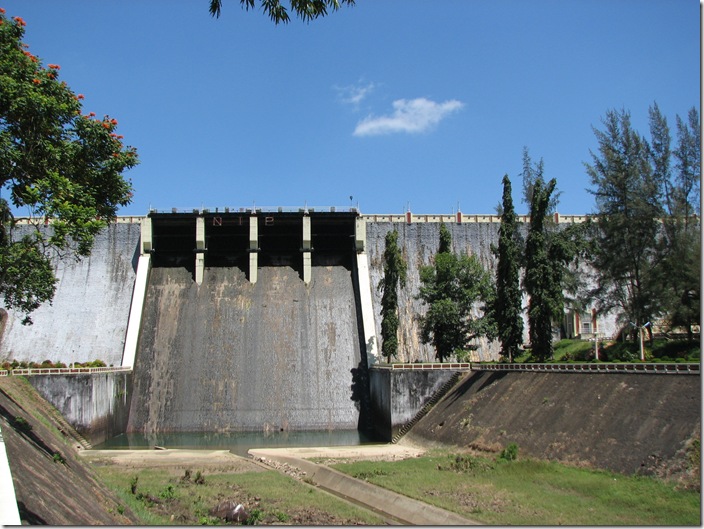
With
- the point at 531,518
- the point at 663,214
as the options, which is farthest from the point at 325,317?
the point at 531,518

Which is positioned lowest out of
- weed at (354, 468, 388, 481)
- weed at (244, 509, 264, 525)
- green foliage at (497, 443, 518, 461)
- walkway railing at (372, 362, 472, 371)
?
weed at (244, 509, 264, 525)

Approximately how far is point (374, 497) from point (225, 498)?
6.00 metres

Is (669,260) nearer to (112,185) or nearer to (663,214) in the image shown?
(663,214)

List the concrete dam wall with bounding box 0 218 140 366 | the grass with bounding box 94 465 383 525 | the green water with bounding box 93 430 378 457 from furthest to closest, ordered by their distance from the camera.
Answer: the concrete dam wall with bounding box 0 218 140 366 → the green water with bounding box 93 430 378 457 → the grass with bounding box 94 465 383 525

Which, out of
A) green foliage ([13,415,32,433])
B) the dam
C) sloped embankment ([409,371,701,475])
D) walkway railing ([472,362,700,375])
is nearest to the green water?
the dam

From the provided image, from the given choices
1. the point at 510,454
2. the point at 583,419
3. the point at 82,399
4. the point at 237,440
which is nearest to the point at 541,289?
the point at 583,419

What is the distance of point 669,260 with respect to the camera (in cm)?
4559

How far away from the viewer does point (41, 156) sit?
23.4 metres

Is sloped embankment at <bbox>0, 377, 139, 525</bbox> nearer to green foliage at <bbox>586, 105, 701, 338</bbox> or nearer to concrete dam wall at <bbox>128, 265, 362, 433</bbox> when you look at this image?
concrete dam wall at <bbox>128, 265, 362, 433</bbox>

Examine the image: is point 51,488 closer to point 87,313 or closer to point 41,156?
point 41,156

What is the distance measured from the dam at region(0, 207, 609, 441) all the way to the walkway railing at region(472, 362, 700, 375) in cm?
682

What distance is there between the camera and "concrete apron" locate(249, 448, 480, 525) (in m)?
24.0

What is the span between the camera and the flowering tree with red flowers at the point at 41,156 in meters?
22.1

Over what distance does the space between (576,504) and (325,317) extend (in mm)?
36700
